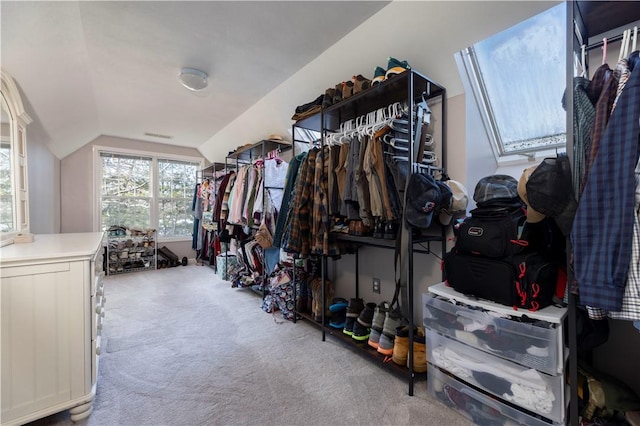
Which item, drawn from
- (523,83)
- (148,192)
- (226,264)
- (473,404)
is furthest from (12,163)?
(523,83)

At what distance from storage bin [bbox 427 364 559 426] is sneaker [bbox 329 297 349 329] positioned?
800 millimetres

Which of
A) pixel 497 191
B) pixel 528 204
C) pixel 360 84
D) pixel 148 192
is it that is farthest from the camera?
pixel 148 192

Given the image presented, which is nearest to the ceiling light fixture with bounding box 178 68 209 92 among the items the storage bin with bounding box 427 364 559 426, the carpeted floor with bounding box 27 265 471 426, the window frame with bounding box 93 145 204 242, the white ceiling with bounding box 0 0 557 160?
the white ceiling with bounding box 0 0 557 160

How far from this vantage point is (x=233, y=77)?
102 inches

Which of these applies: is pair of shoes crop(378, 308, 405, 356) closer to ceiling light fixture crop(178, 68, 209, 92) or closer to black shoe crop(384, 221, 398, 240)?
black shoe crop(384, 221, 398, 240)

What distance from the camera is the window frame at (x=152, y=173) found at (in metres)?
4.54

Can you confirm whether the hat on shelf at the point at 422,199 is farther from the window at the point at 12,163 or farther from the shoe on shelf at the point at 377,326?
the window at the point at 12,163

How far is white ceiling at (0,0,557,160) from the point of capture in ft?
5.15

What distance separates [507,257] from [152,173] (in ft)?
17.9

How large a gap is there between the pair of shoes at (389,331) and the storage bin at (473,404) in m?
0.29

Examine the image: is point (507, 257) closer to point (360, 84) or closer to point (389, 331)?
point (389, 331)

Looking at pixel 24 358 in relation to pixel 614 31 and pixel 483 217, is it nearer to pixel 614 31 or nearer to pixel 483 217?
pixel 483 217

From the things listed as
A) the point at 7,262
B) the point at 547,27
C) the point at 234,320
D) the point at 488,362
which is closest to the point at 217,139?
the point at 234,320

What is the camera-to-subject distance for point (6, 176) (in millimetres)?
1785
